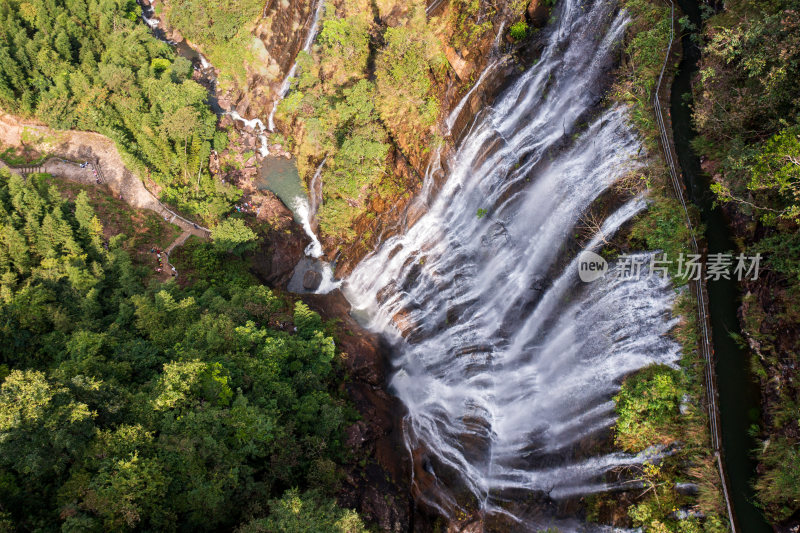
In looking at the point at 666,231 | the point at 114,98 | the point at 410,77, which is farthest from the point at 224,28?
the point at 666,231

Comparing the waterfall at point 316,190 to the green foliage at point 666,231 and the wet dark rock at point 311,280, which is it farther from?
the green foliage at point 666,231

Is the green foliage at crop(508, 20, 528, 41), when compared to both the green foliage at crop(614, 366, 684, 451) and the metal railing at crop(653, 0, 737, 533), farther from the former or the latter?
the green foliage at crop(614, 366, 684, 451)

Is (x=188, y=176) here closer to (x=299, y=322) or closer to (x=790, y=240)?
(x=299, y=322)

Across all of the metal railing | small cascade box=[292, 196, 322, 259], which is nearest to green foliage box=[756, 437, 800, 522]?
the metal railing

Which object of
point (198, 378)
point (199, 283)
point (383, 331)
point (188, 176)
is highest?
point (188, 176)

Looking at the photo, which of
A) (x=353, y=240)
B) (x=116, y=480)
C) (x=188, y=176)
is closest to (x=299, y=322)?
(x=353, y=240)

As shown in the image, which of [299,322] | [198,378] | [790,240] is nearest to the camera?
[790,240]

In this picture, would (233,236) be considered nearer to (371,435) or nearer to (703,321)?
(371,435)
